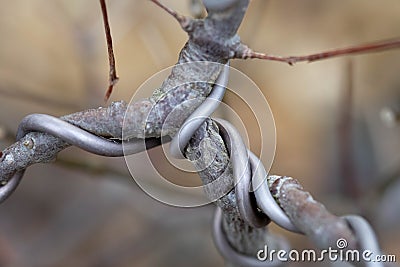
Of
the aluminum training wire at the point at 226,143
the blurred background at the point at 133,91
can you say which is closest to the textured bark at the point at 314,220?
the aluminum training wire at the point at 226,143

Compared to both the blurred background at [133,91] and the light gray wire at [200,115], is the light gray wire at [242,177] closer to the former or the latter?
the light gray wire at [200,115]

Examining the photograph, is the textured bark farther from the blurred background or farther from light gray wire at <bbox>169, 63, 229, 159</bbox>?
the blurred background

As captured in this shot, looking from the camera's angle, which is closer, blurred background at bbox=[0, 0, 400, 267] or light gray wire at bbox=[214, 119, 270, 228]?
light gray wire at bbox=[214, 119, 270, 228]

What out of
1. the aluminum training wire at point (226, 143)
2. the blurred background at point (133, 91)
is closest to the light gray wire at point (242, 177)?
the aluminum training wire at point (226, 143)

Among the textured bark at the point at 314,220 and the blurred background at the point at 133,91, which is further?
the blurred background at the point at 133,91

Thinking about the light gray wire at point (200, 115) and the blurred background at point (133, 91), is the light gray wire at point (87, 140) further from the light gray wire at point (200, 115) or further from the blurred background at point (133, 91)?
the blurred background at point (133, 91)

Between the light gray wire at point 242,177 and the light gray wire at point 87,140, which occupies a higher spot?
the light gray wire at point 87,140

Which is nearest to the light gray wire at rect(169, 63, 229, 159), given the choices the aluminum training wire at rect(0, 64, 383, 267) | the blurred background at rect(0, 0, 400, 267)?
the aluminum training wire at rect(0, 64, 383, 267)

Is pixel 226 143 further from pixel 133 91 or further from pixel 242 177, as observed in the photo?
pixel 133 91

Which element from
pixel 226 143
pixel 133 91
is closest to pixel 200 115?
pixel 226 143

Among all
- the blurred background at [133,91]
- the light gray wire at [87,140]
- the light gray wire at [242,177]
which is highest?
the light gray wire at [87,140]
